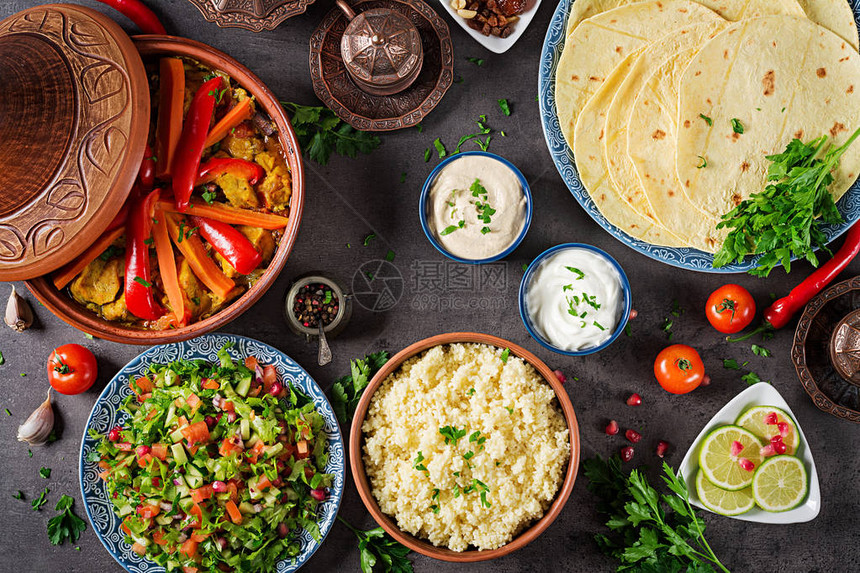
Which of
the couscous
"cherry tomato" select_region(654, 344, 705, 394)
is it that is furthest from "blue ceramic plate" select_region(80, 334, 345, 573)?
"cherry tomato" select_region(654, 344, 705, 394)

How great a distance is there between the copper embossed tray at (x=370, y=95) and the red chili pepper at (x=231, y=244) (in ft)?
3.24

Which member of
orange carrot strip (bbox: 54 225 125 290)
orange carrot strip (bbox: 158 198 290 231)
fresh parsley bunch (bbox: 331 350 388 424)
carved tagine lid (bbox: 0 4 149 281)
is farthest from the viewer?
fresh parsley bunch (bbox: 331 350 388 424)

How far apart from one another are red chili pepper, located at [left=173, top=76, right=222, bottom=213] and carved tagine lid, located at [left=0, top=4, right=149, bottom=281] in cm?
26

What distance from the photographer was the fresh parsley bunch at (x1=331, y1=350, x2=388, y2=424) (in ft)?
10.9

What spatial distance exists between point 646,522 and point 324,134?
2957 mm

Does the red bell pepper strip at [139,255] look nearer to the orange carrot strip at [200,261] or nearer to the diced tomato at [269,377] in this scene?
the orange carrot strip at [200,261]

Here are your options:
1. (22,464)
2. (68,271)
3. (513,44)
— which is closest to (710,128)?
(513,44)

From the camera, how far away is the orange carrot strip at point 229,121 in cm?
285

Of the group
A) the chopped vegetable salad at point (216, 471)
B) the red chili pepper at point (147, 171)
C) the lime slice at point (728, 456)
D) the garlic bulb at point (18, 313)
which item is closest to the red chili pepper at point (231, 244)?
the red chili pepper at point (147, 171)

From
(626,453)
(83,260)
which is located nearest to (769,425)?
(626,453)

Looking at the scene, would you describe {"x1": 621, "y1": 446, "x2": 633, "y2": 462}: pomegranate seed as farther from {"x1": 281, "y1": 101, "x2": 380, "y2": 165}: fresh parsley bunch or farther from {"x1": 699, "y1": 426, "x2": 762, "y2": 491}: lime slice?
{"x1": 281, "y1": 101, "x2": 380, "y2": 165}: fresh parsley bunch

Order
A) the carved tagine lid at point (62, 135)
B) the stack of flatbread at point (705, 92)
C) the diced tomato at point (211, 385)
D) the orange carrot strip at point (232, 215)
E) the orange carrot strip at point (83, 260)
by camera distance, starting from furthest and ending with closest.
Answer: the diced tomato at point (211, 385) < the stack of flatbread at point (705, 92) < the orange carrot strip at point (232, 215) < the orange carrot strip at point (83, 260) < the carved tagine lid at point (62, 135)

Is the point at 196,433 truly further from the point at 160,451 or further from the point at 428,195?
the point at 428,195

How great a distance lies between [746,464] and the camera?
3.21 m
